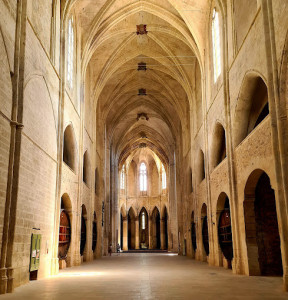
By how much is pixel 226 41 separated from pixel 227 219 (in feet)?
23.9

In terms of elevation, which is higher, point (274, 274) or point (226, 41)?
point (226, 41)

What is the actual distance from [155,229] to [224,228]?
3341 cm

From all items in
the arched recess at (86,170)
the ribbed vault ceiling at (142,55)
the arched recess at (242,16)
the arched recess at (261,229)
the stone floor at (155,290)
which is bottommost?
the stone floor at (155,290)

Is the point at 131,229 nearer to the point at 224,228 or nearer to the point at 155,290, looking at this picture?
the point at 224,228

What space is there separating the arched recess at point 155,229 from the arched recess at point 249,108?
1433 inches

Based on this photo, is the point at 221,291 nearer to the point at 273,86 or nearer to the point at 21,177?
the point at 273,86

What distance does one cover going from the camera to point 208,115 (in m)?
18.2

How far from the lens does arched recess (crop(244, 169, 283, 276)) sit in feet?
40.2

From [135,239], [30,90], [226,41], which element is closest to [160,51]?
[226,41]

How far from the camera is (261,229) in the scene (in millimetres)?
13125

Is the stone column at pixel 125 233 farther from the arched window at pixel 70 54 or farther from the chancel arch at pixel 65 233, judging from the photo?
the arched window at pixel 70 54

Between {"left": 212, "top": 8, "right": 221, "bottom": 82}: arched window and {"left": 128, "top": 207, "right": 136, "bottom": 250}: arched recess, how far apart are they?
112 ft

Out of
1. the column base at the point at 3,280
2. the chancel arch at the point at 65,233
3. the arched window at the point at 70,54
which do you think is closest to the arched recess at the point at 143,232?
the chancel arch at the point at 65,233

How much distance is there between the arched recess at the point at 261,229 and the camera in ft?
40.2
